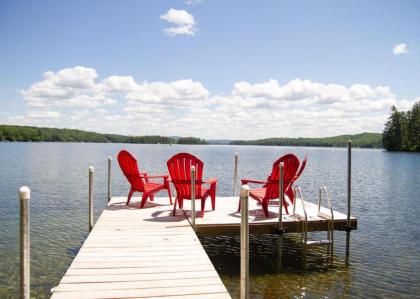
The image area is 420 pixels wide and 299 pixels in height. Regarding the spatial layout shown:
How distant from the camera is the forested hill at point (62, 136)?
12426 cm

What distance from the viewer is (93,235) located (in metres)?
5.92

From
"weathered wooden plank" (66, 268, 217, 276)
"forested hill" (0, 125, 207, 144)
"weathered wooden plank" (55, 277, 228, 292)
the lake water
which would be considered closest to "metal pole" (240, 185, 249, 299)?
"weathered wooden plank" (55, 277, 228, 292)

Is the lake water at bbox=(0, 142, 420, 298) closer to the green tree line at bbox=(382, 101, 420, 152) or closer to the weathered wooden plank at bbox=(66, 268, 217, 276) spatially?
the weathered wooden plank at bbox=(66, 268, 217, 276)

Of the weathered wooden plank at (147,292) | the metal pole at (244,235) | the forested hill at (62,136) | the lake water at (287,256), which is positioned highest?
the forested hill at (62,136)

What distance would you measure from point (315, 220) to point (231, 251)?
224 cm

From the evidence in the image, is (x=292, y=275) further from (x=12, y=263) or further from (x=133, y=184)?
(x=12, y=263)

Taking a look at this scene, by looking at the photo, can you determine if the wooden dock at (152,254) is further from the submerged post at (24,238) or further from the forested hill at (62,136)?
the forested hill at (62,136)

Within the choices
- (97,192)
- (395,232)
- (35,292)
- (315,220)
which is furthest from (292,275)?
(97,192)

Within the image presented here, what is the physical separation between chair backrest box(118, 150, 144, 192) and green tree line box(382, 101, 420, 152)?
69804 mm

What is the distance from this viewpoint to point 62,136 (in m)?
146

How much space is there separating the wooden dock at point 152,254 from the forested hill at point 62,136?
129 metres

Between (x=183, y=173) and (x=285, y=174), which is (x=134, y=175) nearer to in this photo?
(x=183, y=173)

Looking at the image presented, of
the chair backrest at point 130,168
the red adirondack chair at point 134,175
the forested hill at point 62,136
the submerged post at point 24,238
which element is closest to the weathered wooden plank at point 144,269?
the submerged post at point 24,238

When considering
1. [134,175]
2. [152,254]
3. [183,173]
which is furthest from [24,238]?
[134,175]
